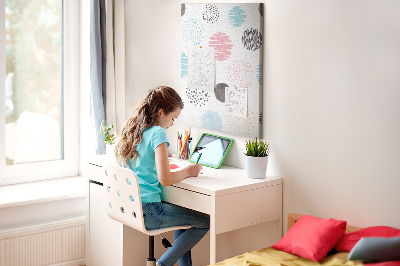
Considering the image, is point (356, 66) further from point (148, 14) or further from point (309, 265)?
point (148, 14)

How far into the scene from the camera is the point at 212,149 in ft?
8.83

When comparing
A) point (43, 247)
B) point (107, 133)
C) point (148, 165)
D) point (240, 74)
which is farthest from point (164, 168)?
point (43, 247)

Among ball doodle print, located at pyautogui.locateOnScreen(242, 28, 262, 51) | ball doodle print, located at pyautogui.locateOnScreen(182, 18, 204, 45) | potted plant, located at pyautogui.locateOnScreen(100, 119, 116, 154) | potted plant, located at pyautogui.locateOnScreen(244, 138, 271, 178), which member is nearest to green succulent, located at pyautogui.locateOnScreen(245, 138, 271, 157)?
potted plant, located at pyautogui.locateOnScreen(244, 138, 271, 178)

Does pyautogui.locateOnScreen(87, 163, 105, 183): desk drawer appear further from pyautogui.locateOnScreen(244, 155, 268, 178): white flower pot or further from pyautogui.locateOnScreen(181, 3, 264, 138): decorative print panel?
pyautogui.locateOnScreen(244, 155, 268, 178): white flower pot

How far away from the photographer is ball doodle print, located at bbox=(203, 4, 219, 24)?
2.62 meters

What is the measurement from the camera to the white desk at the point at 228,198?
84.5 inches

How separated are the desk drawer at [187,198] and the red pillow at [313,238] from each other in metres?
0.37

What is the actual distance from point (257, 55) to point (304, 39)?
0.29m

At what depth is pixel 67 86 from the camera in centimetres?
352

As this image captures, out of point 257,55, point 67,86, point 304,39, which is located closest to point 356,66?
point 304,39

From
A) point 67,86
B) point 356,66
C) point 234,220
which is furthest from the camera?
point 67,86

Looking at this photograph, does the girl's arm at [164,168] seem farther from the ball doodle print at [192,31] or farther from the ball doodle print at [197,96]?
the ball doodle print at [192,31]

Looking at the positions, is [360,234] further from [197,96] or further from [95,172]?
[95,172]

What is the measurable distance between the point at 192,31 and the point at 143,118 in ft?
2.37
